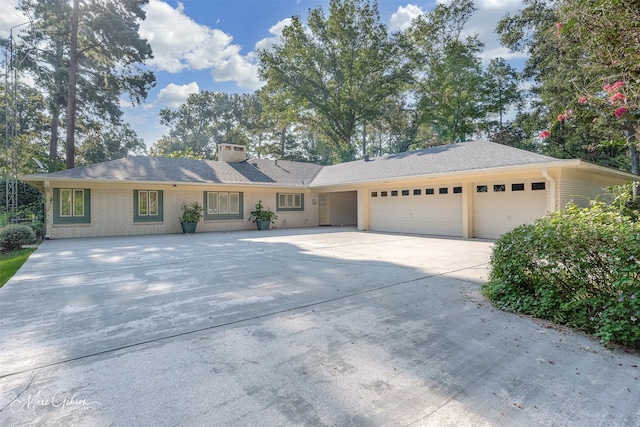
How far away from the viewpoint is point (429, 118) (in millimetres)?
25797

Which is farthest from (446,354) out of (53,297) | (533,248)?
(53,297)

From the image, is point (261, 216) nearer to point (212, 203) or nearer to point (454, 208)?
point (212, 203)

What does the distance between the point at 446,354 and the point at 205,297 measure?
3244mm

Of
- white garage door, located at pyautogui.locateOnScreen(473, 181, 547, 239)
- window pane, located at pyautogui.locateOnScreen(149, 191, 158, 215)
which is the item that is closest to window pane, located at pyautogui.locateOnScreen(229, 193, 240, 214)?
window pane, located at pyautogui.locateOnScreen(149, 191, 158, 215)

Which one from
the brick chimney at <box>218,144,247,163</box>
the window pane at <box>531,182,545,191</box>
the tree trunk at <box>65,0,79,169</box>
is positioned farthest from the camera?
the brick chimney at <box>218,144,247,163</box>

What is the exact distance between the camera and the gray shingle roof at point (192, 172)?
1284 cm

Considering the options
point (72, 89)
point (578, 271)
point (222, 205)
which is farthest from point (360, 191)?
point (72, 89)

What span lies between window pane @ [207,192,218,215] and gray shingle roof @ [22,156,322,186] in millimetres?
865

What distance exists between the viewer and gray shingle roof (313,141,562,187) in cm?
1084

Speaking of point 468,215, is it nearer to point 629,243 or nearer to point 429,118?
point 629,243

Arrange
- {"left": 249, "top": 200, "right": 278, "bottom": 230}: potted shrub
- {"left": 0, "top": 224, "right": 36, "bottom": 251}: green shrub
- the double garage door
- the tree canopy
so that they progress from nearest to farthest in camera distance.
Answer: {"left": 0, "top": 224, "right": 36, "bottom": 251}: green shrub, the double garage door, {"left": 249, "top": 200, "right": 278, "bottom": 230}: potted shrub, the tree canopy

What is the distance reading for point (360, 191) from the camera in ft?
52.9

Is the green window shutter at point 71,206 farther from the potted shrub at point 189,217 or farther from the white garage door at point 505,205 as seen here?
the white garage door at point 505,205

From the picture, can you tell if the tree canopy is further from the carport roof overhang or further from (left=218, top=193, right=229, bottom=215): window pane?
(left=218, top=193, right=229, bottom=215): window pane
